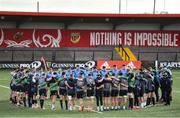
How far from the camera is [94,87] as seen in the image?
22.9 meters

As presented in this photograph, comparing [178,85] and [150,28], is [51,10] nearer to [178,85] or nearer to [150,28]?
[150,28]

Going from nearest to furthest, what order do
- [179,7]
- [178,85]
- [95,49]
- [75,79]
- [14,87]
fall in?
[75,79] < [14,87] < [178,85] < [95,49] < [179,7]

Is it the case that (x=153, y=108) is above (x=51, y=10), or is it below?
below

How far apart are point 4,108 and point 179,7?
35.0 m

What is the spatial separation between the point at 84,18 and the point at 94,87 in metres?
24.5

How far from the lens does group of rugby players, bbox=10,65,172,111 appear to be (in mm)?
22828

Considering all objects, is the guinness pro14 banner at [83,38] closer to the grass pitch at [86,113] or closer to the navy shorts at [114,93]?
the grass pitch at [86,113]

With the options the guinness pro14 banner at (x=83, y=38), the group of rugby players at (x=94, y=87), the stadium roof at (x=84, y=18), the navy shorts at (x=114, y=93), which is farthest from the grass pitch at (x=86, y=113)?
the guinness pro14 banner at (x=83, y=38)

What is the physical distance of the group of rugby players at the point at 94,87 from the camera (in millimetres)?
22828

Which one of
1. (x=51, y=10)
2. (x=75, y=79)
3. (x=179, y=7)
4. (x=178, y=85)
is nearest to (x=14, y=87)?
(x=75, y=79)

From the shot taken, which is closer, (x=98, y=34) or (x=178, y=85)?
(x=178, y=85)

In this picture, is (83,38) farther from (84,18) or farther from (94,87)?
(94,87)

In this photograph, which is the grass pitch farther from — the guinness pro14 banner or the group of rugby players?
the guinness pro14 banner

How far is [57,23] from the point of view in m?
47.7
